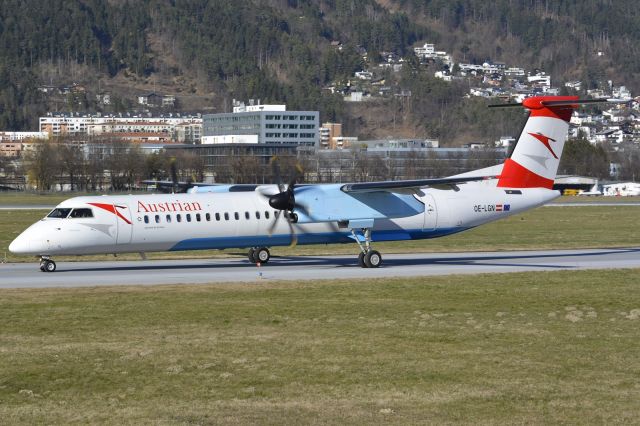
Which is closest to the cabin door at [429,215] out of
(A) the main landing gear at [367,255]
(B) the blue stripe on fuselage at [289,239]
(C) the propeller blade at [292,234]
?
(B) the blue stripe on fuselage at [289,239]

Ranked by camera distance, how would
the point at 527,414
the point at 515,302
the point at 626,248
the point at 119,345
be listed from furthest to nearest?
the point at 626,248 → the point at 515,302 → the point at 119,345 → the point at 527,414

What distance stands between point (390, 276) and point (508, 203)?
714 centimetres

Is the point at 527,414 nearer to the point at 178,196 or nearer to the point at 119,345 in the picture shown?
the point at 119,345

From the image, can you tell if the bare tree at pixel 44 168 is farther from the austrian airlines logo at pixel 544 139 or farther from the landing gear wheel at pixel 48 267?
the austrian airlines logo at pixel 544 139

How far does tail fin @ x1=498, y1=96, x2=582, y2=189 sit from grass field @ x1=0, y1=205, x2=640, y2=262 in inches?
303

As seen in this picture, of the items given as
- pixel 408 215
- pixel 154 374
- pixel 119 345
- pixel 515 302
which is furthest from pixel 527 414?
pixel 408 215

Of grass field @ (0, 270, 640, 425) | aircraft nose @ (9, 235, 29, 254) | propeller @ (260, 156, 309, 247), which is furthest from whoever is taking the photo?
propeller @ (260, 156, 309, 247)

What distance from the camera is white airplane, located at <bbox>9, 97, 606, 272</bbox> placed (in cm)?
3506

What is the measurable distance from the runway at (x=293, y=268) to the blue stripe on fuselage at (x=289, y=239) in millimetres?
888

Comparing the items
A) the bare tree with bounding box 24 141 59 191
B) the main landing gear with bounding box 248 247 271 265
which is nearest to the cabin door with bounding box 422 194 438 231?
the main landing gear with bounding box 248 247 271 265

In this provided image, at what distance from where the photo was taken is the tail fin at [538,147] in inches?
1596

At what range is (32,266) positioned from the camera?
128 feet

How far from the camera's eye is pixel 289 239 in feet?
125

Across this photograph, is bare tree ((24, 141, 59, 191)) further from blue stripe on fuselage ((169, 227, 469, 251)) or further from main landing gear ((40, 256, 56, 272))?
blue stripe on fuselage ((169, 227, 469, 251))
